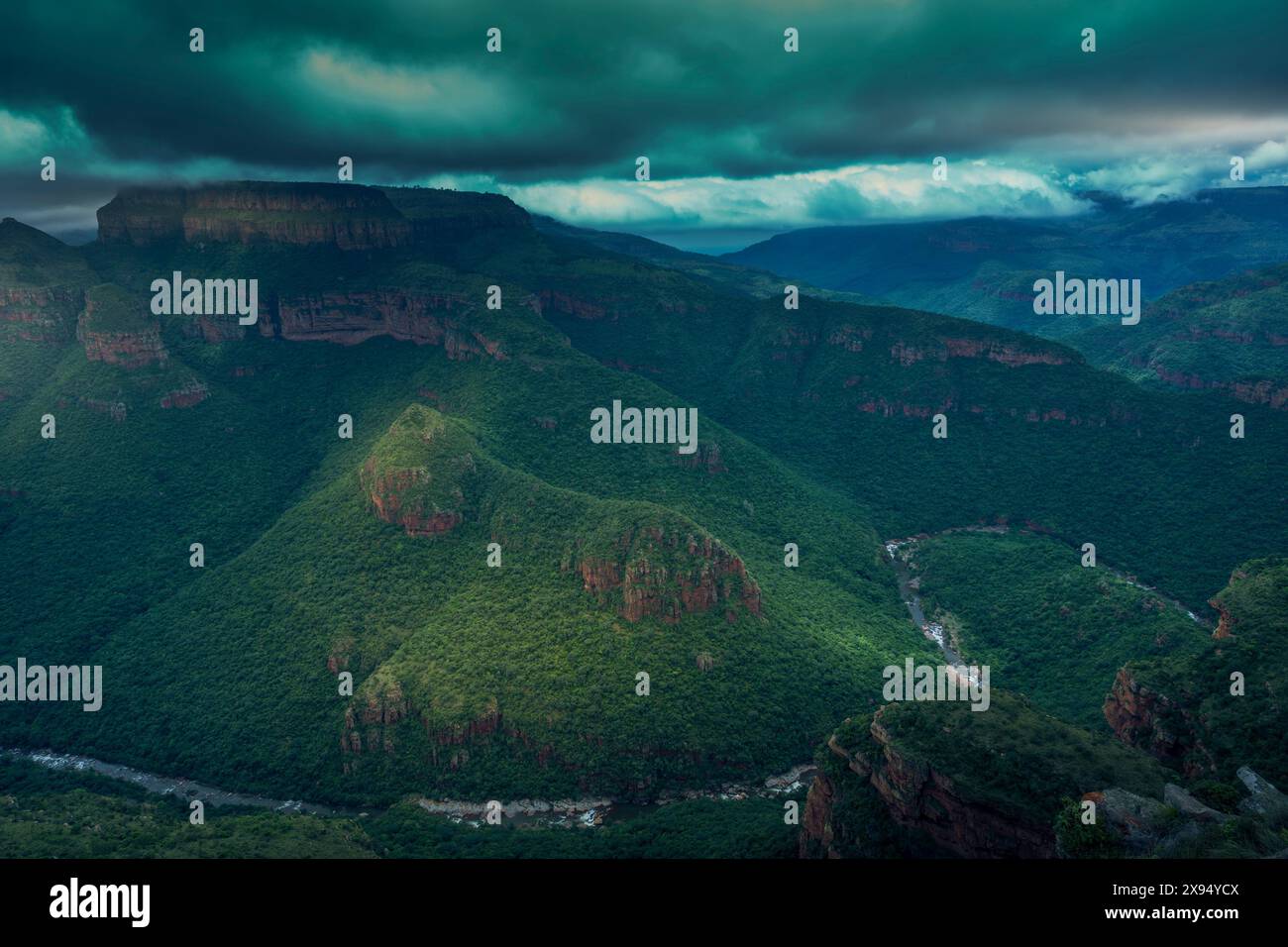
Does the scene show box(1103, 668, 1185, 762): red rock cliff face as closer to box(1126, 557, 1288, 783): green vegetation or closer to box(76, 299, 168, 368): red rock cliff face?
box(1126, 557, 1288, 783): green vegetation

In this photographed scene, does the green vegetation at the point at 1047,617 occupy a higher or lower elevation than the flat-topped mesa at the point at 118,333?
lower

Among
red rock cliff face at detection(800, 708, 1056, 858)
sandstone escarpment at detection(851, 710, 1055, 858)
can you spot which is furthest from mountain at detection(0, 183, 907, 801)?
sandstone escarpment at detection(851, 710, 1055, 858)

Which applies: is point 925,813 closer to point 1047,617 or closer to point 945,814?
point 945,814

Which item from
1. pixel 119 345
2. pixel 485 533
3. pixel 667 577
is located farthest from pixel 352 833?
pixel 119 345

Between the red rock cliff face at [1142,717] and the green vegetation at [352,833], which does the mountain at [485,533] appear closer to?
the red rock cliff face at [1142,717]

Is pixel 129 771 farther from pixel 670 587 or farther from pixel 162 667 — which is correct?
pixel 670 587

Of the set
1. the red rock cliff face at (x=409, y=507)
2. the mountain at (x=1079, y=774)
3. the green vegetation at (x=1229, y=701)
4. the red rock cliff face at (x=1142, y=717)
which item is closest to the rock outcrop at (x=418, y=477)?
the red rock cliff face at (x=409, y=507)

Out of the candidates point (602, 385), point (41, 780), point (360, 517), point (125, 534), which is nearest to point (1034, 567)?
point (602, 385)
